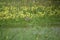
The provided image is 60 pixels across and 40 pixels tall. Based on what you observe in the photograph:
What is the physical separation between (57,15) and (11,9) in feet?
2.33

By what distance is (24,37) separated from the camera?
200 centimetres

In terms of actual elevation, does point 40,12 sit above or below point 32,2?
below

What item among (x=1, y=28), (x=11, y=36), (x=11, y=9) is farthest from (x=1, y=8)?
(x=11, y=36)

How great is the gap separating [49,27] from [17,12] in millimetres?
535

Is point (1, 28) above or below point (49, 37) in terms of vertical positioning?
above

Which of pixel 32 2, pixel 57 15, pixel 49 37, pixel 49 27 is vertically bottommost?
pixel 49 37

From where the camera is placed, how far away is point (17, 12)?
2.06 m

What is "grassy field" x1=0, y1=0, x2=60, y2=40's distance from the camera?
200cm

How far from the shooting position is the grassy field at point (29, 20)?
2.00 metres

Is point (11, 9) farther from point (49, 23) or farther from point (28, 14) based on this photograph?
point (49, 23)

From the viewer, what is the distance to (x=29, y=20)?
2051 mm

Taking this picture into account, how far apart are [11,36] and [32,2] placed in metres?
0.61

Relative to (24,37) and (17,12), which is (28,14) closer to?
(17,12)

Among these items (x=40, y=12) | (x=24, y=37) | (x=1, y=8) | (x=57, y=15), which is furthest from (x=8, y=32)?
(x=57, y=15)
